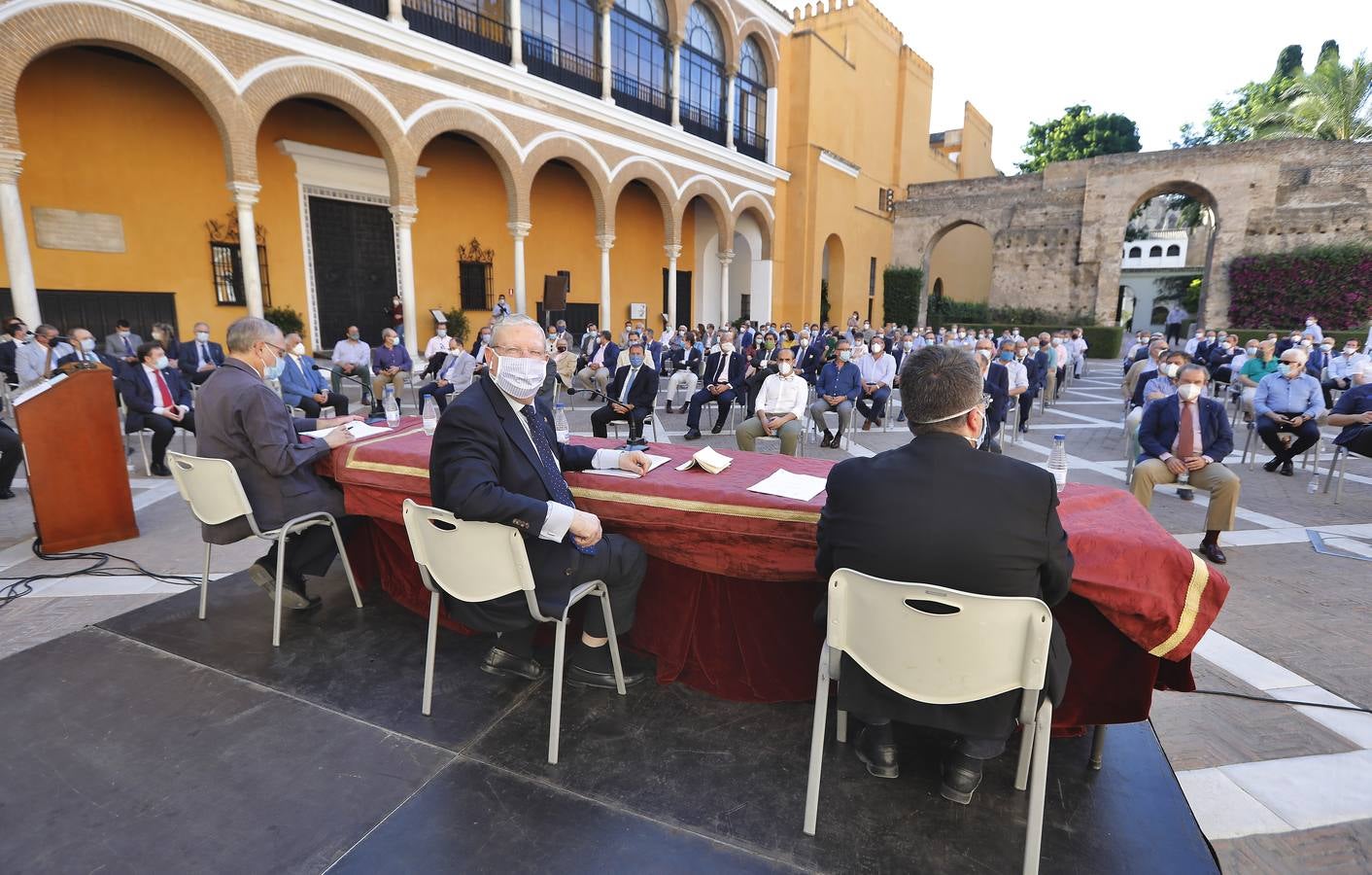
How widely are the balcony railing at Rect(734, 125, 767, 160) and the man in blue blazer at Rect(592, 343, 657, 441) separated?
15.5 meters

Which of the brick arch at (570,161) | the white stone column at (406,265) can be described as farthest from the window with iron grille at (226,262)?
the brick arch at (570,161)

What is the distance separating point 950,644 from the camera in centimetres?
172

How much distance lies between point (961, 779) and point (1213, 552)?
3.47 meters

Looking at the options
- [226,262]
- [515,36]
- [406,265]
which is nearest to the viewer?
[226,262]

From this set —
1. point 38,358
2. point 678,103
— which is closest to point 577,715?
point 38,358

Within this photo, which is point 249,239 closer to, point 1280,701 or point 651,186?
point 651,186

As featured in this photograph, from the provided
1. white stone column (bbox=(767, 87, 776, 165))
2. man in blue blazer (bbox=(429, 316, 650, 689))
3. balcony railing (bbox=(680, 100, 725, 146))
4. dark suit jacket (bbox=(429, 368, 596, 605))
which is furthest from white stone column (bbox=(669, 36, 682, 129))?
dark suit jacket (bbox=(429, 368, 596, 605))

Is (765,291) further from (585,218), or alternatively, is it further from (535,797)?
(535,797)

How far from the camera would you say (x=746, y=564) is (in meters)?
2.49

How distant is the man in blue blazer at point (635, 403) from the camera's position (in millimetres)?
7824

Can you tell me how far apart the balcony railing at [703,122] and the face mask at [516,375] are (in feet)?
60.4

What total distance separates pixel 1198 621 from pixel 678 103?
19.1 meters

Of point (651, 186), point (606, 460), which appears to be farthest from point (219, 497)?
point (651, 186)

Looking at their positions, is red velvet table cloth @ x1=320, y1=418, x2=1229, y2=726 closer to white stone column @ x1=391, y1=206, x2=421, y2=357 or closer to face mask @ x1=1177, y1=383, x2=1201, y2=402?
face mask @ x1=1177, y1=383, x2=1201, y2=402
